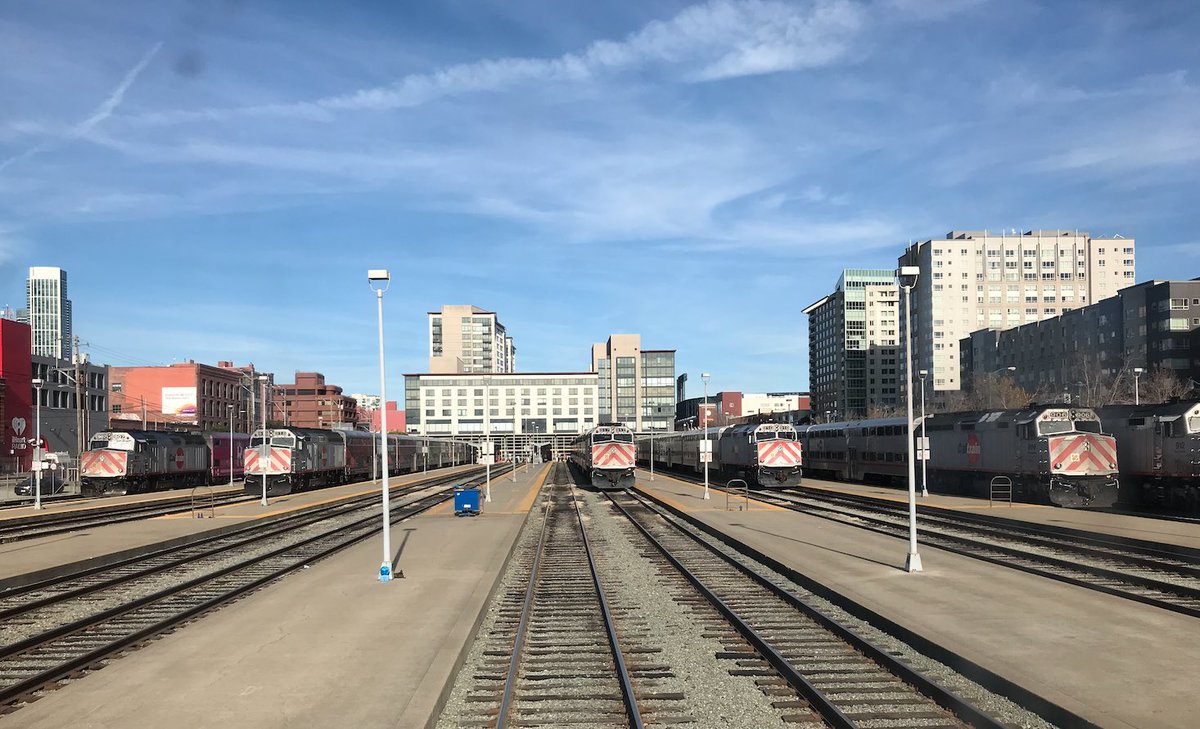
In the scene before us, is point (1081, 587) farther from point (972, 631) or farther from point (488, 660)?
point (488, 660)

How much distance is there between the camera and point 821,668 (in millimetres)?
10188

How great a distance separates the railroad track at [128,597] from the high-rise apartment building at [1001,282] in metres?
145

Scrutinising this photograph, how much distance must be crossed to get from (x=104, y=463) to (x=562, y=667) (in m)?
46.1

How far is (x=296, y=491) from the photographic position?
4969 cm

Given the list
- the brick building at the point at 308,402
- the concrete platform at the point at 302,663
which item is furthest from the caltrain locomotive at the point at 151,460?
the brick building at the point at 308,402

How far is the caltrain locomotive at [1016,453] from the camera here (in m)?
31.3

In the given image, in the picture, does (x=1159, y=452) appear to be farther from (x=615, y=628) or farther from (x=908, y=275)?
(x=615, y=628)

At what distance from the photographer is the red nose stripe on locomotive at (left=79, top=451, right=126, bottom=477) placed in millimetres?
48031

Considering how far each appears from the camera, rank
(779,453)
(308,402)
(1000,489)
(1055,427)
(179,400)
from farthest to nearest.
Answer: (308,402) → (179,400) → (779,453) → (1000,489) → (1055,427)

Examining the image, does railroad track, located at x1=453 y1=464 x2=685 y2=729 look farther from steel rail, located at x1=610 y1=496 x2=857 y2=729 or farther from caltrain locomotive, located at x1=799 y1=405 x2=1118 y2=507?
caltrain locomotive, located at x1=799 y1=405 x2=1118 y2=507

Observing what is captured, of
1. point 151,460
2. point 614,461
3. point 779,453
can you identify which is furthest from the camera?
point 151,460

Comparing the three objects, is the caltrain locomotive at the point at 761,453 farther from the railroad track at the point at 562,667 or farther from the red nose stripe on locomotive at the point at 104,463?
the red nose stripe on locomotive at the point at 104,463

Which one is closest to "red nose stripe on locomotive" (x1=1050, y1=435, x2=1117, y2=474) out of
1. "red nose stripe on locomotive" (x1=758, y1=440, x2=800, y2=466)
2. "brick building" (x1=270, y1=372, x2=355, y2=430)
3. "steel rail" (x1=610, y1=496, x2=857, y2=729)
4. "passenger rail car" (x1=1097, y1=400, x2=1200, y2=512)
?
"passenger rail car" (x1=1097, y1=400, x2=1200, y2=512)

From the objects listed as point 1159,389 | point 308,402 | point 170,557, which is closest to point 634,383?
point 308,402
